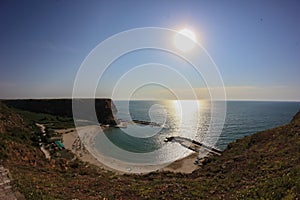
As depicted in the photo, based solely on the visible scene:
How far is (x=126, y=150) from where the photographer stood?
181ft

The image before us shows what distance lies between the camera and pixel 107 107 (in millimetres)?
121312

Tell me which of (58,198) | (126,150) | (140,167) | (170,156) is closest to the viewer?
(58,198)

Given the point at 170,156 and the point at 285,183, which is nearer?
the point at 285,183

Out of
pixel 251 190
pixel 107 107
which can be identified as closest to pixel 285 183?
pixel 251 190

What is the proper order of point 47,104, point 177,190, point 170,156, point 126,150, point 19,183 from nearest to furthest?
point 19,183 < point 177,190 < point 170,156 < point 126,150 < point 47,104

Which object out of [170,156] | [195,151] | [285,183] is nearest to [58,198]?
[285,183]

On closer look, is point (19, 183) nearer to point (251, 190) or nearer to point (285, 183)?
point (251, 190)

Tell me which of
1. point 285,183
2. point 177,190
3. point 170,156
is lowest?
point 170,156

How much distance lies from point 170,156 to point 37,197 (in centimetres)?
4268

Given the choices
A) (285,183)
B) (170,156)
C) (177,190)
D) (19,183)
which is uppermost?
(285,183)

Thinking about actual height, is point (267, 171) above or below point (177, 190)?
above

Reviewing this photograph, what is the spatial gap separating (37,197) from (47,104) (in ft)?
394

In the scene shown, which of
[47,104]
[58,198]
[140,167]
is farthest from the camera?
[47,104]

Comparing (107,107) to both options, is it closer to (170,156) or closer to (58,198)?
(170,156)
